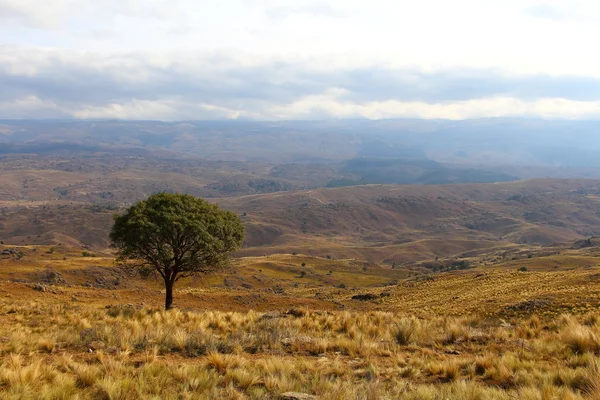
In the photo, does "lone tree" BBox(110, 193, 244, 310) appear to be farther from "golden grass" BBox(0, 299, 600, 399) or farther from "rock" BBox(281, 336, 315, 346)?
"rock" BBox(281, 336, 315, 346)

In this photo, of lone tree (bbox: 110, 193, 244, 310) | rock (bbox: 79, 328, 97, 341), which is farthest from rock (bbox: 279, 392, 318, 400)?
lone tree (bbox: 110, 193, 244, 310)

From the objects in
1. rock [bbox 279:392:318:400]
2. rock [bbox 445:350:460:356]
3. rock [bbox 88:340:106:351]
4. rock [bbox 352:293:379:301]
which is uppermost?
rock [bbox 279:392:318:400]

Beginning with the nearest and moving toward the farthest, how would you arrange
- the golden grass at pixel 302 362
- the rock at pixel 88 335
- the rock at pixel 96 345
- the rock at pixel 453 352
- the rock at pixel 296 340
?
1. the golden grass at pixel 302 362
2. the rock at pixel 96 345
3. the rock at pixel 453 352
4. the rock at pixel 88 335
5. the rock at pixel 296 340

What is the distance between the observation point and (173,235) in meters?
26.1

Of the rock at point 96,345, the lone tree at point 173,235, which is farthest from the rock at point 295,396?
the lone tree at point 173,235

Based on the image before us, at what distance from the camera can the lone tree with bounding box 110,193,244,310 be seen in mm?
25484

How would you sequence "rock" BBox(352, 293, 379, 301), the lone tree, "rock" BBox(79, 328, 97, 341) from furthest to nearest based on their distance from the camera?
1. "rock" BBox(352, 293, 379, 301)
2. the lone tree
3. "rock" BBox(79, 328, 97, 341)

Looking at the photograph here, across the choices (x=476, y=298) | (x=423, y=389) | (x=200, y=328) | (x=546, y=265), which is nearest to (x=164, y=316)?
(x=200, y=328)

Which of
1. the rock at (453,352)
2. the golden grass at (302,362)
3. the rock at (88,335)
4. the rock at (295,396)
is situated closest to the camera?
the rock at (295,396)

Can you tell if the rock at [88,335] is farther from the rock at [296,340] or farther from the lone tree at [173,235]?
the lone tree at [173,235]

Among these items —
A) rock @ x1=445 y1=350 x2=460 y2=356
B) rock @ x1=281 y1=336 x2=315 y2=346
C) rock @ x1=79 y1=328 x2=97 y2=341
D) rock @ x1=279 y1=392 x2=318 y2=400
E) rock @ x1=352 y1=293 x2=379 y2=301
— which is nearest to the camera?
rock @ x1=279 y1=392 x2=318 y2=400

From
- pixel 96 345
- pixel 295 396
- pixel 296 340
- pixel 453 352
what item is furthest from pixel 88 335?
pixel 453 352

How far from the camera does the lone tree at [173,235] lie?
25484 mm

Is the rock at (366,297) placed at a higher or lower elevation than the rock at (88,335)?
lower
